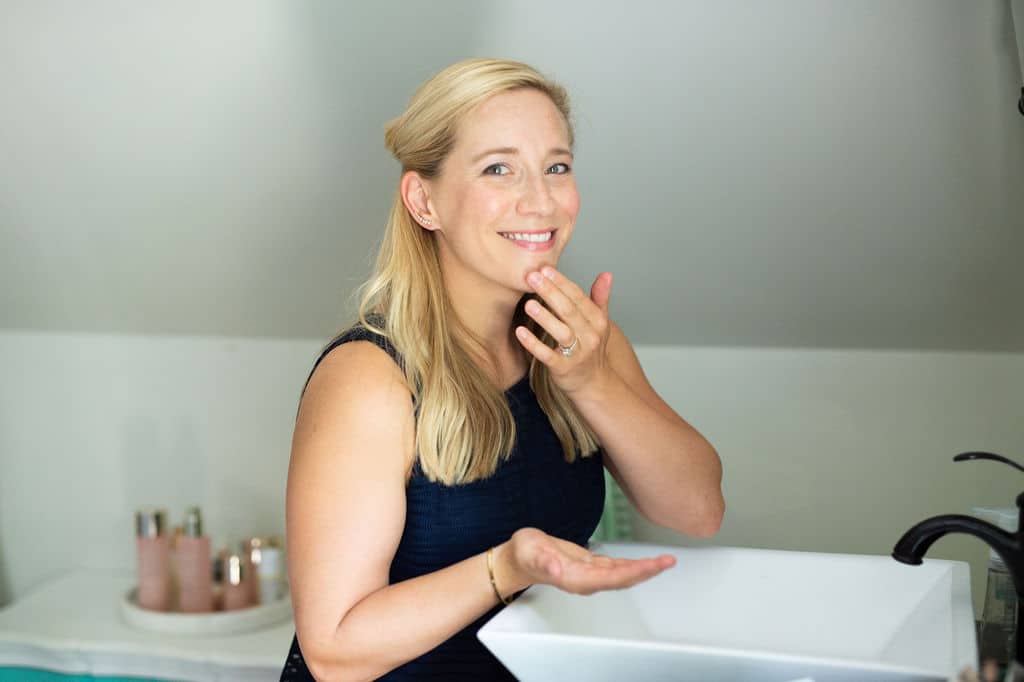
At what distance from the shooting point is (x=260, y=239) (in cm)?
240

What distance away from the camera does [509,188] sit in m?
1.36

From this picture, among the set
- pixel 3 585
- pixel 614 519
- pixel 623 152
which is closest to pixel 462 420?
pixel 623 152

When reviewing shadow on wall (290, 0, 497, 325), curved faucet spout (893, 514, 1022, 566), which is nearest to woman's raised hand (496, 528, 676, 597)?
curved faucet spout (893, 514, 1022, 566)

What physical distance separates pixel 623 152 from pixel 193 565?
1.27 m

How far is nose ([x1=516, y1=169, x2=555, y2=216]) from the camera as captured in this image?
4.40ft

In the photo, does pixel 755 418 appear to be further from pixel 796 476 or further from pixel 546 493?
pixel 546 493

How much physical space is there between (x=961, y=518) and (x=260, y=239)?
1.74 m

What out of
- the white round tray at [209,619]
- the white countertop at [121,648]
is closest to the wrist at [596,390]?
the white countertop at [121,648]

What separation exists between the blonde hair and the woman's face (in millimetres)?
23

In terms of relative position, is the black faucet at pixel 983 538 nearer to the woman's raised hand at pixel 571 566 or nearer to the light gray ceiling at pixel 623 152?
the woman's raised hand at pixel 571 566

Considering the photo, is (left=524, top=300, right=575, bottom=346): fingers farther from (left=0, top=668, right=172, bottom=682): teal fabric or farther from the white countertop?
(left=0, top=668, right=172, bottom=682): teal fabric

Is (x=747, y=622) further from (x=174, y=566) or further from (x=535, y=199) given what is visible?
(x=174, y=566)

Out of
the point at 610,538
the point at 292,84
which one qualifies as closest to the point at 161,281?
the point at 292,84

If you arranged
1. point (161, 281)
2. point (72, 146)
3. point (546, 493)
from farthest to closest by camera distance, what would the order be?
point (161, 281) → point (72, 146) → point (546, 493)
